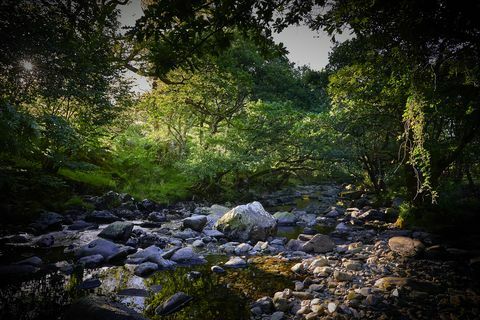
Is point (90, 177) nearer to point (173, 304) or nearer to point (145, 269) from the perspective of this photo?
point (145, 269)

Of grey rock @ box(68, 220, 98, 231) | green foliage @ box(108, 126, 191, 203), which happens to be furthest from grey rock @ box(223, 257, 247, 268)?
green foliage @ box(108, 126, 191, 203)

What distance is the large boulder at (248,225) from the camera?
880 centimetres

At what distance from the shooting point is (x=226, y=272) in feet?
19.4

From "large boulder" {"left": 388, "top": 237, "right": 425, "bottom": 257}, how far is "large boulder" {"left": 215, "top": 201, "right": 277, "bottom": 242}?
11.3ft

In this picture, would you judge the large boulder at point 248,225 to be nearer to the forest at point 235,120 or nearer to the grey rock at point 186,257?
the forest at point 235,120

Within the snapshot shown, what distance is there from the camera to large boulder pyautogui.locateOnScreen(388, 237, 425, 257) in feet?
22.5

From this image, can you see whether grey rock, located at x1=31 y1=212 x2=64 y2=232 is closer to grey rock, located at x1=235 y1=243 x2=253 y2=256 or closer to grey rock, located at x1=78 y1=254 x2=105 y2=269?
grey rock, located at x1=78 y1=254 x2=105 y2=269

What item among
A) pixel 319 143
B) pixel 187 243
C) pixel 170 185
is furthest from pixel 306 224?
pixel 170 185

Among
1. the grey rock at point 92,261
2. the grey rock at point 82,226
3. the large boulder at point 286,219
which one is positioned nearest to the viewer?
the grey rock at point 92,261

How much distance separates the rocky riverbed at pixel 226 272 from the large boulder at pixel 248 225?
0.11 ft

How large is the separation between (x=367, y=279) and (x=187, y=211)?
8920 mm

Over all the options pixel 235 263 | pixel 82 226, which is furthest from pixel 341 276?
pixel 82 226

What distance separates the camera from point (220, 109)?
15383 mm

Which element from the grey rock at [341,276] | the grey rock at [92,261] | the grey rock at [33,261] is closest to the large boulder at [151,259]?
the grey rock at [92,261]
